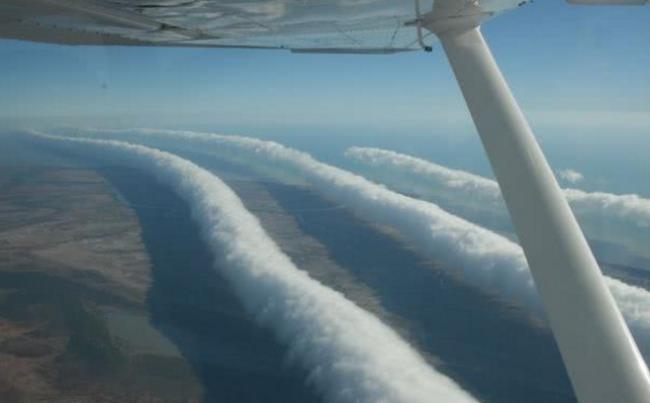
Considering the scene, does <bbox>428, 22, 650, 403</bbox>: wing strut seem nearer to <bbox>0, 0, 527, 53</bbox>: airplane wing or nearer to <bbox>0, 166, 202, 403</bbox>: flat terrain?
<bbox>0, 0, 527, 53</bbox>: airplane wing

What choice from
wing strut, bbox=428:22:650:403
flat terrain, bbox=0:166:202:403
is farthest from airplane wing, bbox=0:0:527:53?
flat terrain, bbox=0:166:202:403

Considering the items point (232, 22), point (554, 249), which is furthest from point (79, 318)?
point (554, 249)

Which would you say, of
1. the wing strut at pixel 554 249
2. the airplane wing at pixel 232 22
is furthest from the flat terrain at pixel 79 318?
the wing strut at pixel 554 249

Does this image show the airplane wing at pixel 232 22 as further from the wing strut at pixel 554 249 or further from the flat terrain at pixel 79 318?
the flat terrain at pixel 79 318

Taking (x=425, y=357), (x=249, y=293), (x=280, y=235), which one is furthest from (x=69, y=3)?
(x=280, y=235)

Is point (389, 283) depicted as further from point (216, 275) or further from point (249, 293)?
point (216, 275)
